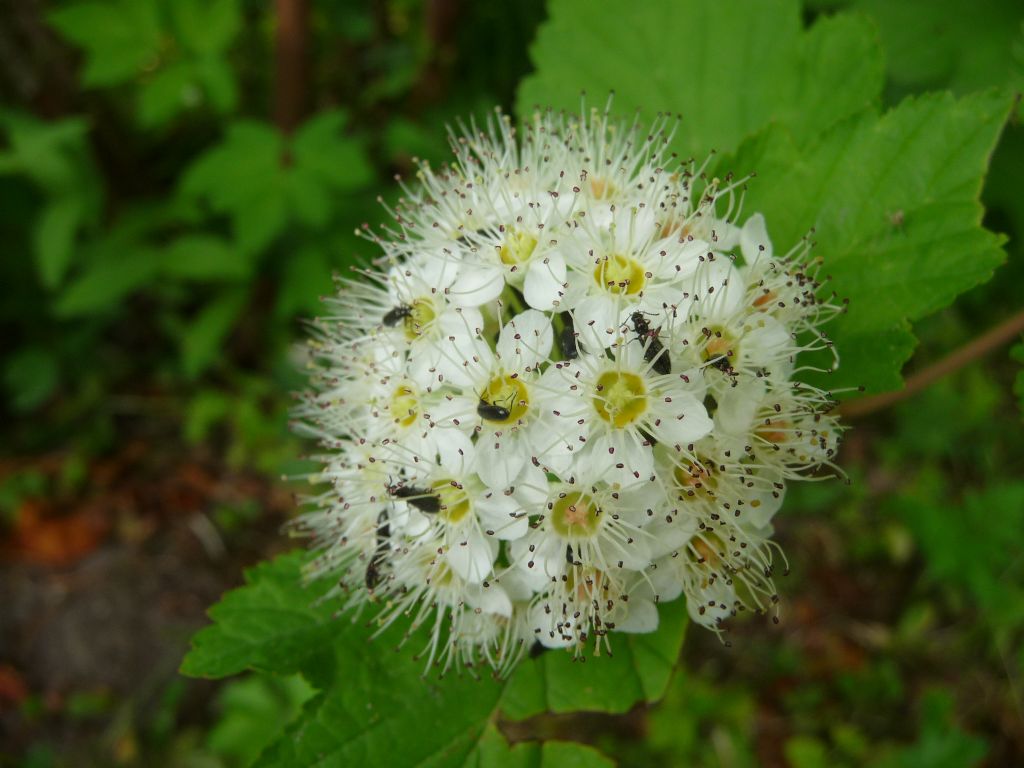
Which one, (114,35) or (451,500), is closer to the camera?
(451,500)

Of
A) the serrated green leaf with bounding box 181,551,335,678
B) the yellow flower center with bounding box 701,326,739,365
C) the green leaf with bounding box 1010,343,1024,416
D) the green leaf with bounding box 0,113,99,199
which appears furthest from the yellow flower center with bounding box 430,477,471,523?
the green leaf with bounding box 0,113,99,199

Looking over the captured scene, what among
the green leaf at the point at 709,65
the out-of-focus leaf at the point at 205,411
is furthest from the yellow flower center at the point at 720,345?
the out-of-focus leaf at the point at 205,411

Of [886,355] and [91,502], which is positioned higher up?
[91,502]

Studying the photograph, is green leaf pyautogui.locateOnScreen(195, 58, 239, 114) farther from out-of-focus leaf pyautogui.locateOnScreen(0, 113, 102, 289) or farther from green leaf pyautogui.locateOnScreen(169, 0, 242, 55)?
out-of-focus leaf pyautogui.locateOnScreen(0, 113, 102, 289)

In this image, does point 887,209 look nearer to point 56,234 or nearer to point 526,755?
point 526,755

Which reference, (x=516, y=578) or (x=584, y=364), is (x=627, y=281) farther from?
(x=516, y=578)

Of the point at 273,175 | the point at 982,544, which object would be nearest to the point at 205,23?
the point at 273,175

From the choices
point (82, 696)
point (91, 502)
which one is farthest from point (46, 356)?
point (82, 696)
